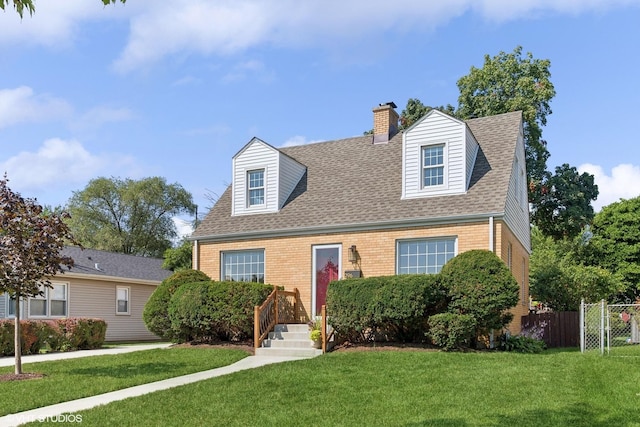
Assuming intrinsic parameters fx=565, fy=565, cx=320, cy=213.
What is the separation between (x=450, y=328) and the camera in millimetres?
12578

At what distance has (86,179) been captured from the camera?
156 ft

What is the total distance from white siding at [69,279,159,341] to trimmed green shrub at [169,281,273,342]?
8455 mm

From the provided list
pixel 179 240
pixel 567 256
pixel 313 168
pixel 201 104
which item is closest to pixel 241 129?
pixel 313 168

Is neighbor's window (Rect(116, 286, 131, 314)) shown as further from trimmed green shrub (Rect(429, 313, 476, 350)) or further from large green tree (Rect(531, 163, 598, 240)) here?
large green tree (Rect(531, 163, 598, 240))

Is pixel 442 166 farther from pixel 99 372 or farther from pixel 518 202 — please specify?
pixel 99 372

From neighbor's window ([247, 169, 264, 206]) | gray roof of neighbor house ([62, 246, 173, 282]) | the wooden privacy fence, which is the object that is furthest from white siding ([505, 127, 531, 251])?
gray roof of neighbor house ([62, 246, 173, 282])

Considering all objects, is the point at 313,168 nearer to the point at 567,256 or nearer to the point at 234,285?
the point at 234,285

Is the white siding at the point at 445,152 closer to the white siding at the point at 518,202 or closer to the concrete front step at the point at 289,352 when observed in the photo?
the white siding at the point at 518,202

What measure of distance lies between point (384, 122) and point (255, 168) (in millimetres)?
4715

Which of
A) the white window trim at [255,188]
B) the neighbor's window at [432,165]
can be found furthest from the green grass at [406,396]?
the white window trim at [255,188]

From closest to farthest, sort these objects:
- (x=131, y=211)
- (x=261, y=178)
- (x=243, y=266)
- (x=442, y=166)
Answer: (x=442, y=166)
(x=243, y=266)
(x=261, y=178)
(x=131, y=211)

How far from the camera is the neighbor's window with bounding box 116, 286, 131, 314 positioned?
24.4m

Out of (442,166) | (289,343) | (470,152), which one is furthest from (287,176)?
(289,343)

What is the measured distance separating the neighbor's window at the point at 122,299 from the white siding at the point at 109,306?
0.14 m
